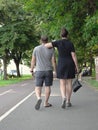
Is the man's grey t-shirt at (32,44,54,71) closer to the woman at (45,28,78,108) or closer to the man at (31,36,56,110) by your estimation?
the man at (31,36,56,110)

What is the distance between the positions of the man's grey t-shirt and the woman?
7.7 inches

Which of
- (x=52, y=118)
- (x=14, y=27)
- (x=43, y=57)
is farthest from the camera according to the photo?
(x=14, y=27)

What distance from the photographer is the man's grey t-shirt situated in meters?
12.0

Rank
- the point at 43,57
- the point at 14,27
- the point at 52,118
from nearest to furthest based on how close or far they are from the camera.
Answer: the point at 52,118, the point at 43,57, the point at 14,27

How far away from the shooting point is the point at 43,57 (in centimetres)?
1204

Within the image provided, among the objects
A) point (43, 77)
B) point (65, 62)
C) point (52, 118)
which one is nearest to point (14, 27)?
point (43, 77)

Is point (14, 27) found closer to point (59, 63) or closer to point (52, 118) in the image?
point (59, 63)

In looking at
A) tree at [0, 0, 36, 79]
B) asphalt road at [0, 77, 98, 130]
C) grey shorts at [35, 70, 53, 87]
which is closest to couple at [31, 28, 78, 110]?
grey shorts at [35, 70, 53, 87]

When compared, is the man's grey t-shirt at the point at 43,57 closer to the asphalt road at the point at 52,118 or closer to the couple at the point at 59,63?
the couple at the point at 59,63

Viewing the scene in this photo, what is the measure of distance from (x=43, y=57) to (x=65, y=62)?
610 millimetres

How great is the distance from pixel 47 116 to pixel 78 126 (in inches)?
65.6

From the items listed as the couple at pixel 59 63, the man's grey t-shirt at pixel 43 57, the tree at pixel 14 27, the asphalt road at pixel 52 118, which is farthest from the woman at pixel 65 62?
the tree at pixel 14 27

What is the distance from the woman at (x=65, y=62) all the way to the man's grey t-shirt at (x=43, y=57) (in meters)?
0.20

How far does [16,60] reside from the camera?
→ 70875mm
